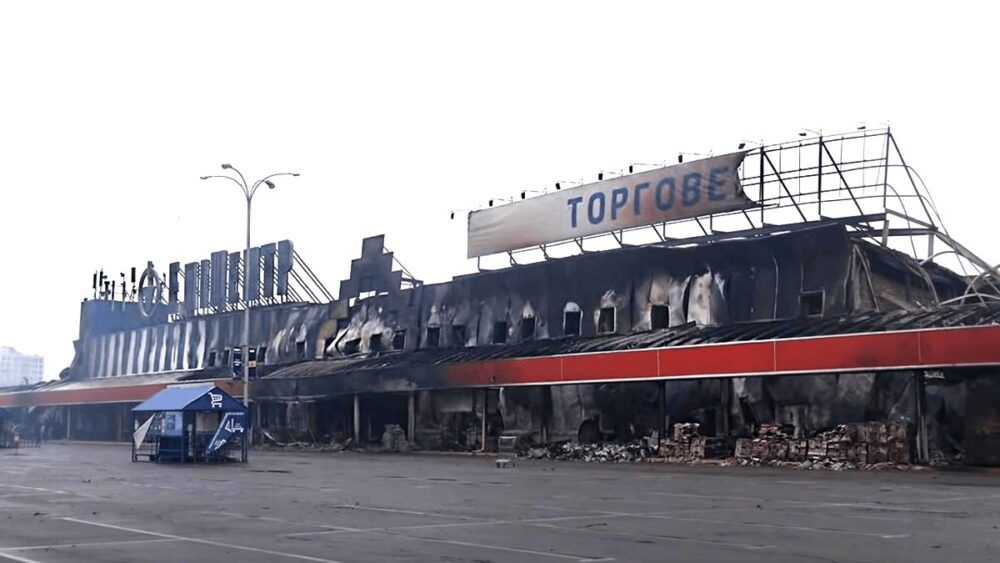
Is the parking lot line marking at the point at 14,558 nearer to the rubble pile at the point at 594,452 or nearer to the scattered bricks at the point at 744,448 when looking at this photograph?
the scattered bricks at the point at 744,448

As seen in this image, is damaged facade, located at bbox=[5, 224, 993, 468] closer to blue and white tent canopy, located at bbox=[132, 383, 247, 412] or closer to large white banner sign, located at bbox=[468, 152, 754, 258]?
large white banner sign, located at bbox=[468, 152, 754, 258]

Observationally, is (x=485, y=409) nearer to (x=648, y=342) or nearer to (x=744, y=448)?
(x=648, y=342)

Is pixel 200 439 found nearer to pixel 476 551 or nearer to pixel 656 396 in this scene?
pixel 656 396

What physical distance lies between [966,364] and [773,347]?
7.01 meters

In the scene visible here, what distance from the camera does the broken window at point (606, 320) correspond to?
5512cm

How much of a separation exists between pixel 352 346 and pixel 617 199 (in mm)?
23040

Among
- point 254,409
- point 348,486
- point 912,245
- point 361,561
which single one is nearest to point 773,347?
point 912,245

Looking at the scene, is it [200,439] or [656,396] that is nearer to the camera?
[200,439]

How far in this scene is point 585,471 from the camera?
37.7m

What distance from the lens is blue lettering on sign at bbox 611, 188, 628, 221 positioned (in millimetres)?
54406

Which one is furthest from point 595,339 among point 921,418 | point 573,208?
point 921,418

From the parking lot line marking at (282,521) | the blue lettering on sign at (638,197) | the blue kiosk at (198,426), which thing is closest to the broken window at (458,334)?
the blue lettering on sign at (638,197)

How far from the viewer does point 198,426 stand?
44719mm

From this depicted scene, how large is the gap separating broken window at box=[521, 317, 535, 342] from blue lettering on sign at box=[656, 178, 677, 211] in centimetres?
1020
